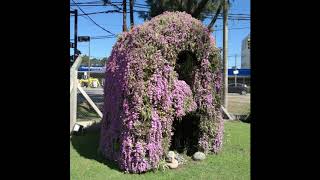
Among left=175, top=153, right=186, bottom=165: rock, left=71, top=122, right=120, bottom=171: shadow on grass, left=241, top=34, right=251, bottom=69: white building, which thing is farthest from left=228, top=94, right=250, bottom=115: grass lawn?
left=175, top=153, right=186, bottom=165: rock

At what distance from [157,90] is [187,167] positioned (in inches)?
67.2

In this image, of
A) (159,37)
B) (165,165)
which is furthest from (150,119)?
(159,37)

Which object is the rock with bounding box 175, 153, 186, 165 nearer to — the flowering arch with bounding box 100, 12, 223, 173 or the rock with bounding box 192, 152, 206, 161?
the rock with bounding box 192, 152, 206, 161

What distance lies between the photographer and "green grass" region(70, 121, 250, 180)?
25.2ft

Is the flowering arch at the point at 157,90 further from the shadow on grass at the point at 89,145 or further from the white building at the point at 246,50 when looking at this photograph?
the white building at the point at 246,50

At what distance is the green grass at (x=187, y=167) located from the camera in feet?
25.2

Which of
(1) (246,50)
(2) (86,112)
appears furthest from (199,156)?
(2) (86,112)

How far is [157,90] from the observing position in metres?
7.99

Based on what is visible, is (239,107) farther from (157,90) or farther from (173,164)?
(157,90)

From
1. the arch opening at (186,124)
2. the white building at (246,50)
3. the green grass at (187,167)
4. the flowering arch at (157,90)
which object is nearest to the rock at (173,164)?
the green grass at (187,167)

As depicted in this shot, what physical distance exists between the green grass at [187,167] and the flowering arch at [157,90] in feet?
0.76
